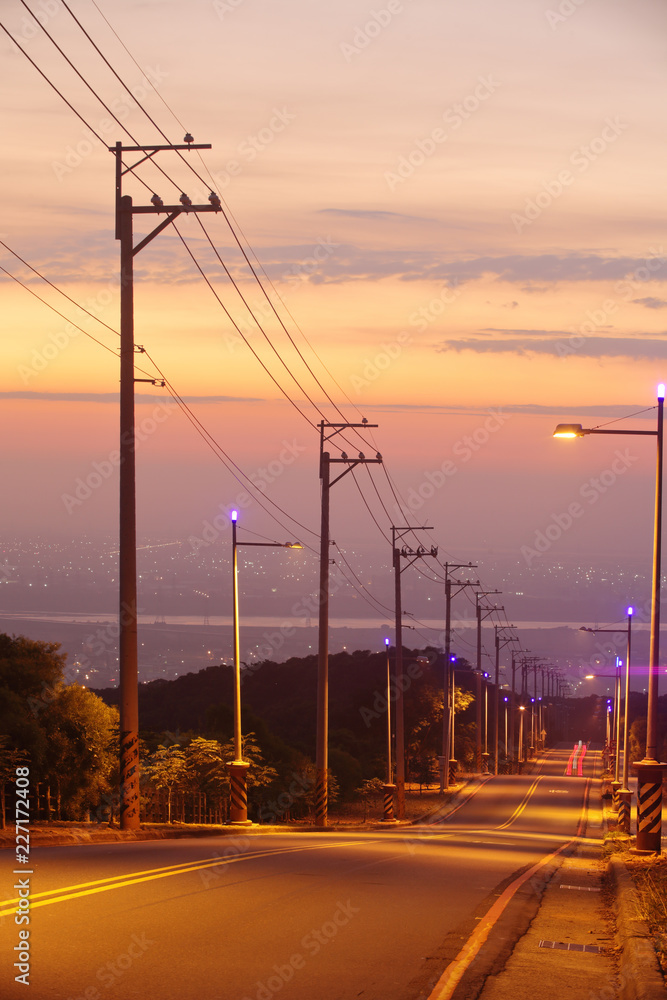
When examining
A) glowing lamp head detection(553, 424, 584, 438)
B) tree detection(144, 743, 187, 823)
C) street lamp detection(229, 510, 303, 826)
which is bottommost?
tree detection(144, 743, 187, 823)

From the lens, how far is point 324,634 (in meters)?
33.9

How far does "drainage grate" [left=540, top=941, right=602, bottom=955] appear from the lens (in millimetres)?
9859

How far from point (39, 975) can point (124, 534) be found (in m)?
11.9

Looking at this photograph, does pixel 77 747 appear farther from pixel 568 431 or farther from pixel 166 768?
pixel 568 431

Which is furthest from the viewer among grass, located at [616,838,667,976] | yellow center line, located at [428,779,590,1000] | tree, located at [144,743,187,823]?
tree, located at [144,743,187,823]

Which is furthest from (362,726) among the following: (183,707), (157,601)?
(157,601)

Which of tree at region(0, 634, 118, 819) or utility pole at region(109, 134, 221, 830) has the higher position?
utility pole at region(109, 134, 221, 830)

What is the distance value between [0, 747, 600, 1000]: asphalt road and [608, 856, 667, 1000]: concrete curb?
144 centimetres

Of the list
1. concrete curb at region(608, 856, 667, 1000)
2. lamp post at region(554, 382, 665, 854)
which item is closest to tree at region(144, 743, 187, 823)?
lamp post at region(554, 382, 665, 854)

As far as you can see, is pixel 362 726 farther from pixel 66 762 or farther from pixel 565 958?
pixel 565 958

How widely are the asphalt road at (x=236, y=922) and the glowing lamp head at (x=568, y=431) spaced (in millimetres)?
7706

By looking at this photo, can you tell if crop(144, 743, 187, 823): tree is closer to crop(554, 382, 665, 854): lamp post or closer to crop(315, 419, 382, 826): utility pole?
crop(315, 419, 382, 826): utility pole

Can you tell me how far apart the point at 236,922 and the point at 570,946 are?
10.4 feet

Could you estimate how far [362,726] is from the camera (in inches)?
3526
